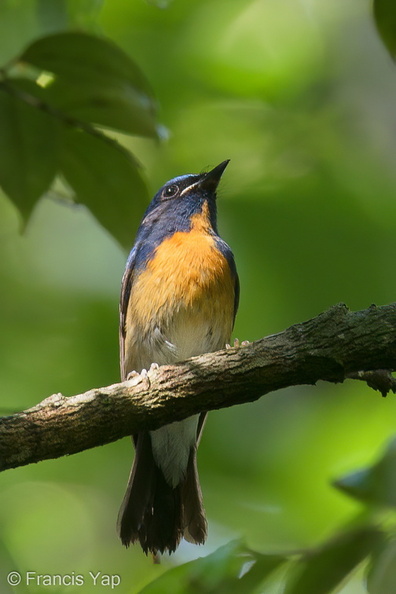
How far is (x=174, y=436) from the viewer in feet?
16.4

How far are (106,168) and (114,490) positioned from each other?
335 centimetres

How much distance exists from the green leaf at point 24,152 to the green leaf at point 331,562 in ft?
5.72

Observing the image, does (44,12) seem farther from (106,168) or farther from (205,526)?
(205,526)

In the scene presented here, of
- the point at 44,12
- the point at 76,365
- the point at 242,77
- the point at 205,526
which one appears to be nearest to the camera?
the point at 44,12

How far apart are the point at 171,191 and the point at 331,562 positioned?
350 centimetres

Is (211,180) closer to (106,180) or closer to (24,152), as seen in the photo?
(106,180)

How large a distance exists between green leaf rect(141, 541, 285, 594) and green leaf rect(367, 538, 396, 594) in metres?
0.29

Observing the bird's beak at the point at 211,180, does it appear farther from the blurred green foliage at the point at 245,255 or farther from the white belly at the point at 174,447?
the white belly at the point at 174,447

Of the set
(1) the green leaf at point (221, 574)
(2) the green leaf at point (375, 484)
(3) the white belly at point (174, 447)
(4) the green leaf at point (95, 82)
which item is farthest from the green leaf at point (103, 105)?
(3) the white belly at point (174, 447)

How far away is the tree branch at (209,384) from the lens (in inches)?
118

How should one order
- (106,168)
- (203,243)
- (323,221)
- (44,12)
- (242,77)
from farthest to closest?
(242,77), (323,221), (203,243), (44,12), (106,168)

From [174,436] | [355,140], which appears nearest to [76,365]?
[174,436]

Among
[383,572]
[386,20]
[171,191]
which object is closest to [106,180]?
[386,20]

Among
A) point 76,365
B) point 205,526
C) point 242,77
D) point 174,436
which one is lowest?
point 205,526
